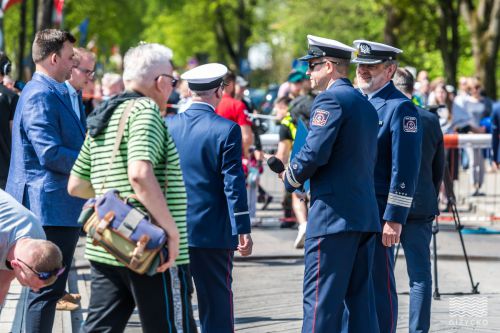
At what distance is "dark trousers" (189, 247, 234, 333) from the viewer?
6.52 metres

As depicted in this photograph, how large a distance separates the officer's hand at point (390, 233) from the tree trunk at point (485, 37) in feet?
79.7

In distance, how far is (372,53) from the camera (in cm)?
698

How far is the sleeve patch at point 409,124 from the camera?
6.86m

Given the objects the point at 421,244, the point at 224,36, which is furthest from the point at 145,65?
the point at 224,36

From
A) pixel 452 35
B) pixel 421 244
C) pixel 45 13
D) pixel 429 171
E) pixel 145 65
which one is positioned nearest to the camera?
pixel 145 65

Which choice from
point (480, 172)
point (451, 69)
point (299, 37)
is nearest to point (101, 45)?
point (299, 37)

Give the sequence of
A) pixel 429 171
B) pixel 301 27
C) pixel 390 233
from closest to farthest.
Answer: pixel 390 233 < pixel 429 171 < pixel 301 27

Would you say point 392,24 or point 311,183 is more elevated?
point 311,183

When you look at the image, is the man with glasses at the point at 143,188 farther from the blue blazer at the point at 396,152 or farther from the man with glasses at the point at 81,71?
the man with glasses at the point at 81,71

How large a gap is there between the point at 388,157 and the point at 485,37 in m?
24.8

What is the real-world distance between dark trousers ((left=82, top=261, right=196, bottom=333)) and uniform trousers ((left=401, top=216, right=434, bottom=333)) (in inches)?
102

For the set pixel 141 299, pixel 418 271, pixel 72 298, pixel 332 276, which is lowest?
pixel 72 298

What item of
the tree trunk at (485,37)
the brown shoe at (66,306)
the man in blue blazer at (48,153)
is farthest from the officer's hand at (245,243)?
the tree trunk at (485,37)

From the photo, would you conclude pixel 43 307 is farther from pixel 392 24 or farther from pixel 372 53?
pixel 392 24
